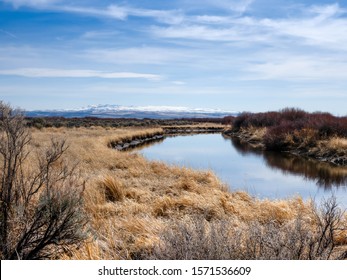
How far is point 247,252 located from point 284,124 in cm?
2473

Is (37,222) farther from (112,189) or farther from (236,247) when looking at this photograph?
(112,189)

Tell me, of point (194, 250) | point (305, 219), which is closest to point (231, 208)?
point (305, 219)

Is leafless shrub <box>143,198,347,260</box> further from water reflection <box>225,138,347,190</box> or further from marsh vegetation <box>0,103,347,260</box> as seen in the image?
water reflection <box>225,138,347,190</box>

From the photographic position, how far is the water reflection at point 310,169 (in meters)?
13.1

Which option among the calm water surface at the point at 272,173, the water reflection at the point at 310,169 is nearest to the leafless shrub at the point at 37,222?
the calm water surface at the point at 272,173

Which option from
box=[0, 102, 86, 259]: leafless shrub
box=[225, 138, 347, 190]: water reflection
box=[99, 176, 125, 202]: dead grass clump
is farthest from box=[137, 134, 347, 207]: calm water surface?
box=[0, 102, 86, 259]: leafless shrub

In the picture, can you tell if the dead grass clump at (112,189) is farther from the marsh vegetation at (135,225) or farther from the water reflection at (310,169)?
the water reflection at (310,169)

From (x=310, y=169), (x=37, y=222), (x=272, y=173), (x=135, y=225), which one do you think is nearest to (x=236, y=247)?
(x=135, y=225)

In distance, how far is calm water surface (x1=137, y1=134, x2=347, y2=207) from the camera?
11434mm

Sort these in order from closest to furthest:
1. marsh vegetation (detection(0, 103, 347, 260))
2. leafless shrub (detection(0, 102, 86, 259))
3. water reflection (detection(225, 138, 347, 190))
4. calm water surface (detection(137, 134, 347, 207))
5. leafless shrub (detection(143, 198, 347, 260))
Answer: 1. leafless shrub (detection(143, 198, 347, 260))
2. marsh vegetation (detection(0, 103, 347, 260))
3. leafless shrub (detection(0, 102, 86, 259))
4. calm water surface (detection(137, 134, 347, 207))
5. water reflection (detection(225, 138, 347, 190))

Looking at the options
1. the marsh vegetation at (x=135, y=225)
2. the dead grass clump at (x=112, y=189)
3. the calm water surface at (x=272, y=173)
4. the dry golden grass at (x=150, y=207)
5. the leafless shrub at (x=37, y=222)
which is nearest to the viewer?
the marsh vegetation at (x=135, y=225)

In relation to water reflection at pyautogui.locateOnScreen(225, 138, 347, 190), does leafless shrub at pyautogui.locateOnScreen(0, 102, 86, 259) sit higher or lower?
higher

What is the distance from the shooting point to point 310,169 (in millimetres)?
16062

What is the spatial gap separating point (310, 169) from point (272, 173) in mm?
2039
